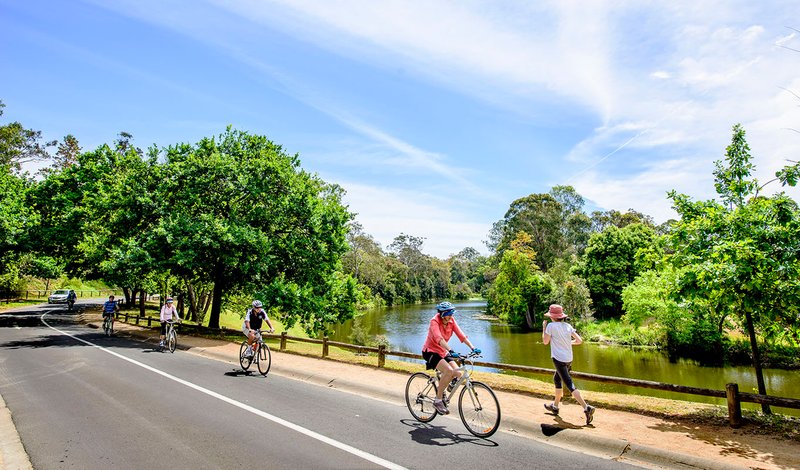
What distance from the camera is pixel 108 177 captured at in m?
27.8

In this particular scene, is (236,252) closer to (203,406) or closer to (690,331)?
(203,406)

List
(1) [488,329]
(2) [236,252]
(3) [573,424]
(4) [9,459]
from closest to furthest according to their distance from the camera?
(4) [9,459]
(3) [573,424]
(2) [236,252]
(1) [488,329]

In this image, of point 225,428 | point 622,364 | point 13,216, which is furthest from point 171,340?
point 622,364

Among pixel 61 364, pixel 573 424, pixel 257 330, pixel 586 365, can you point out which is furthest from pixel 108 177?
pixel 586 365

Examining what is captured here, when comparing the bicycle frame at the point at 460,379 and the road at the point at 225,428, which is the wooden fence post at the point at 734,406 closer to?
the road at the point at 225,428

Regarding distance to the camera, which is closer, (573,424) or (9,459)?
(9,459)

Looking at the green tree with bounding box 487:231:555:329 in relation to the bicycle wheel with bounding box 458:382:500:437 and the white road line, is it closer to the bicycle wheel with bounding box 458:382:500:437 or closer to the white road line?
the white road line

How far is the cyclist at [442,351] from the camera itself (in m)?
6.83

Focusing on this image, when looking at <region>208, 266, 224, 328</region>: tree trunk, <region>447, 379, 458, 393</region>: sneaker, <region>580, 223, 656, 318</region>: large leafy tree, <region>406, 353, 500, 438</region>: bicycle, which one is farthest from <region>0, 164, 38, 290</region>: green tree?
<region>580, 223, 656, 318</region>: large leafy tree

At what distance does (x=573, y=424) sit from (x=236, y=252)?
52.2 feet

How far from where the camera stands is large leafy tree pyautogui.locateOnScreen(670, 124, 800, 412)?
697 cm

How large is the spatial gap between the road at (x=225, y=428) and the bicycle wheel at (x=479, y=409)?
0.22m

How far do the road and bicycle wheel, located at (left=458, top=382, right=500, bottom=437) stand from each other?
0.73 ft

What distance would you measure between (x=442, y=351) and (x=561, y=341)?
218cm
